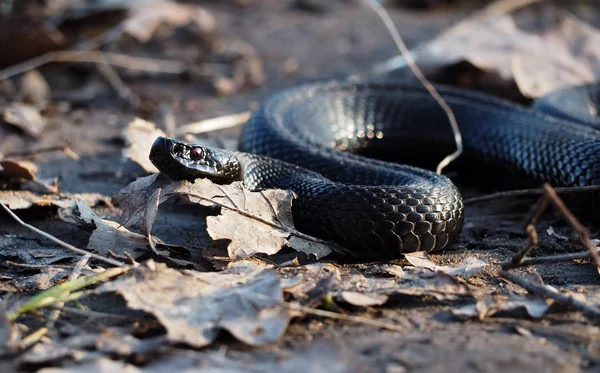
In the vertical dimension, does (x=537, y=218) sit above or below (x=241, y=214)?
above

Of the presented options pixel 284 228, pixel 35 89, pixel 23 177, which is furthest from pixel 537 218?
pixel 35 89

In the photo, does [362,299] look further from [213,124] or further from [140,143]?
[213,124]

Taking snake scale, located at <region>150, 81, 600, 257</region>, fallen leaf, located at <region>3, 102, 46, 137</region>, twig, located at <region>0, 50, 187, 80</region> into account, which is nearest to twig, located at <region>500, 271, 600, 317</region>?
snake scale, located at <region>150, 81, 600, 257</region>

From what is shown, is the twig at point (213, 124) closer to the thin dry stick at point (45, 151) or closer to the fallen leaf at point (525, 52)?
the thin dry stick at point (45, 151)

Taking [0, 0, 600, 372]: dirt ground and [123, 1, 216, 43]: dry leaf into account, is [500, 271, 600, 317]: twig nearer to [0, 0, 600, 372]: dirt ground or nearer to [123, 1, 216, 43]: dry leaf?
[0, 0, 600, 372]: dirt ground

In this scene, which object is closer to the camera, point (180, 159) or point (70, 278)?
point (70, 278)

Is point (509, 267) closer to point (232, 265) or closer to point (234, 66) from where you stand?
point (232, 265)
